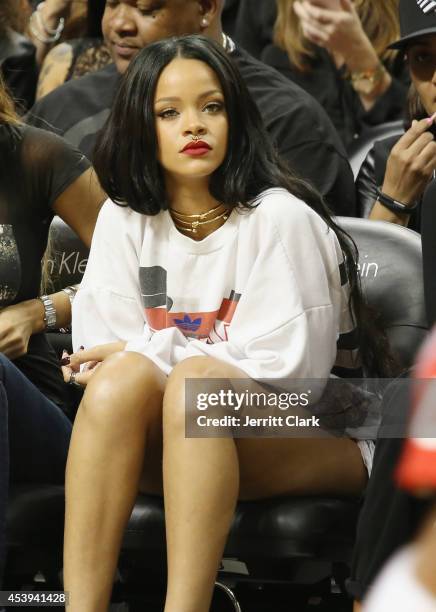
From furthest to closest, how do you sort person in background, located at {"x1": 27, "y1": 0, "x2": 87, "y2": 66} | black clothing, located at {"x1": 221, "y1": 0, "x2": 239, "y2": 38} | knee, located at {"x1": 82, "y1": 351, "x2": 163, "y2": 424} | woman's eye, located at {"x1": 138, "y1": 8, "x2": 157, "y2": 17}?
black clothing, located at {"x1": 221, "y1": 0, "x2": 239, "y2": 38}, person in background, located at {"x1": 27, "y1": 0, "x2": 87, "y2": 66}, woman's eye, located at {"x1": 138, "y1": 8, "x2": 157, "y2": 17}, knee, located at {"x1": 82, "y1": 351, "x2": 163, "y2": 424}

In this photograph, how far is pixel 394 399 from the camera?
169 centimetres

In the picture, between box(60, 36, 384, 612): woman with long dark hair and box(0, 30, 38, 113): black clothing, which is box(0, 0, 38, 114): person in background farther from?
box(60, 36, 384, 612): woman with long dark hair

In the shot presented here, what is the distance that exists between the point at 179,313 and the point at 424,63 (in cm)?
88

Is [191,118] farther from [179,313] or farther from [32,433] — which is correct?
[32,433]

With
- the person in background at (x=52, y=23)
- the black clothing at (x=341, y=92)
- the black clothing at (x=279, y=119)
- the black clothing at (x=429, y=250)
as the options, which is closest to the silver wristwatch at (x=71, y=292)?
the black clothing at (x=279, y=119)

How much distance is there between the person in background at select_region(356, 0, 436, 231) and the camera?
2.43 meters

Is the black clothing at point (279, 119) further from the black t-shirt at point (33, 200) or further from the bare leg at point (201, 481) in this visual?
the bare leg at point (201, 481)

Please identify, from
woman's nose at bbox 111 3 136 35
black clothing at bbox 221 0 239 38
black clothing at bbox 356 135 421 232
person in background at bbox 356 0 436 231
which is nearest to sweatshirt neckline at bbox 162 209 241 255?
person in background at bbox 356 0 436 231

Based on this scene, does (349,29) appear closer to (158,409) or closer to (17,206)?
(17,206)

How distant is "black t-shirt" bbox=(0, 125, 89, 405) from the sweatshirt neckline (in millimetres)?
388

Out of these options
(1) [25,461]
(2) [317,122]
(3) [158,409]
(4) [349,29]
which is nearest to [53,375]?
(1) [25,461]

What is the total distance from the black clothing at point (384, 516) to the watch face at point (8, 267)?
869 mm

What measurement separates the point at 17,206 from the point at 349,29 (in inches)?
54.8

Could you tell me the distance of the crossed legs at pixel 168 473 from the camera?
65.8 inches
